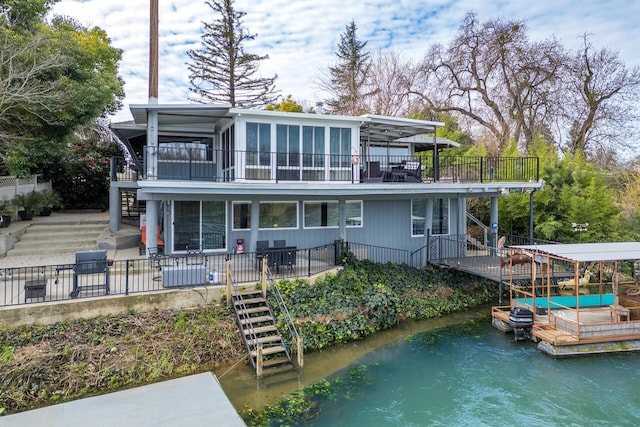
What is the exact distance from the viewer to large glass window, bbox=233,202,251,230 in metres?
13.4

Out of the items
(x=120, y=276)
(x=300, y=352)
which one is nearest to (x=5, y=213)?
(x=120, y=276)

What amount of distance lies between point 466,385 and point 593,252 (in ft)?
18.0

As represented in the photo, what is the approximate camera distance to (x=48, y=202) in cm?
1686

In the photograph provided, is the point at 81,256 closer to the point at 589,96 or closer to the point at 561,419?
the point at 561,419

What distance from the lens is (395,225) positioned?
15141 mm

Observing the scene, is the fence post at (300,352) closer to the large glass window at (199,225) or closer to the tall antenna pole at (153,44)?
the large glass window at (199,225)

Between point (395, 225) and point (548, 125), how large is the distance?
56.0ft

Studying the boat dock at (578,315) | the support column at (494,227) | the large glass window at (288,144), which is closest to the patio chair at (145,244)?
the large glass window at (288,144)

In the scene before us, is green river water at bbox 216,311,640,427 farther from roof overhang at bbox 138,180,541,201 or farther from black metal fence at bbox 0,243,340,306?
roof overhang at bbox 138,180,541,201

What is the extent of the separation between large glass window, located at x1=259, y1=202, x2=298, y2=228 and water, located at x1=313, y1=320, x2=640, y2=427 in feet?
18.9

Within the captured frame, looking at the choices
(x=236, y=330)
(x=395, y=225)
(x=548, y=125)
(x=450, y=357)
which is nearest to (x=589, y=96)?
(x=548, y=125)

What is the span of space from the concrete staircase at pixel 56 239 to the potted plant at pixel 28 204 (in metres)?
1.29

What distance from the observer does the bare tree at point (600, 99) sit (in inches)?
925

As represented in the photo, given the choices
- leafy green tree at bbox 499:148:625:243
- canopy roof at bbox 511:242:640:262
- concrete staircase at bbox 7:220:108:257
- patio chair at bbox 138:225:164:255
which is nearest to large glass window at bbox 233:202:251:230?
patio chair at bbox 138:225:164:255
